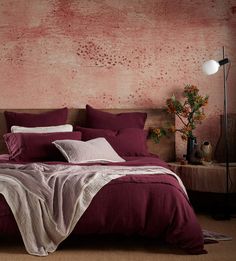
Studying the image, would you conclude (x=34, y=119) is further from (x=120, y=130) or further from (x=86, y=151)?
(x=86, y=151)

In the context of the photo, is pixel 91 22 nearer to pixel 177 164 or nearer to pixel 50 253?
pixel 177 164

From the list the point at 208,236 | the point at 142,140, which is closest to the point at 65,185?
the point at 208,236

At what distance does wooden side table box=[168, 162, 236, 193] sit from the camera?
4637mm

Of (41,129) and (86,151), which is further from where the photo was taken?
(41,129)

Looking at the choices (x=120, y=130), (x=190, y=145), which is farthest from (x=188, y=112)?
(x=120, y=130)

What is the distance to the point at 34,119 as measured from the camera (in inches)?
199

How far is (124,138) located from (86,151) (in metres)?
0.68

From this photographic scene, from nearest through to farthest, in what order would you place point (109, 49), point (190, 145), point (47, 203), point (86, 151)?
point (47, 203) → point (86, 151) → point (190, 145) → point (109, 49)

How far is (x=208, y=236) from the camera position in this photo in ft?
12.2

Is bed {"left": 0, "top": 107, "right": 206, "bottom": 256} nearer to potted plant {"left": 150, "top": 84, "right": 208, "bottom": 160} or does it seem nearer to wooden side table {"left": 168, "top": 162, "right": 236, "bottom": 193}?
wooden side table {"left": 168, "top": 162, "right": 236, "bottom": 193}

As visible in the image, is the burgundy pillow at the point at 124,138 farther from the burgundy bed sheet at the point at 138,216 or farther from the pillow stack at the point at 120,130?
the burgundy bed sheet at the point at 138,216

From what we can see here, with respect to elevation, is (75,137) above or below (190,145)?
above

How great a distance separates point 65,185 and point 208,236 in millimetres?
1241

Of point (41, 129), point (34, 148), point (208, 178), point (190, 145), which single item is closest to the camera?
point (34, 148)
